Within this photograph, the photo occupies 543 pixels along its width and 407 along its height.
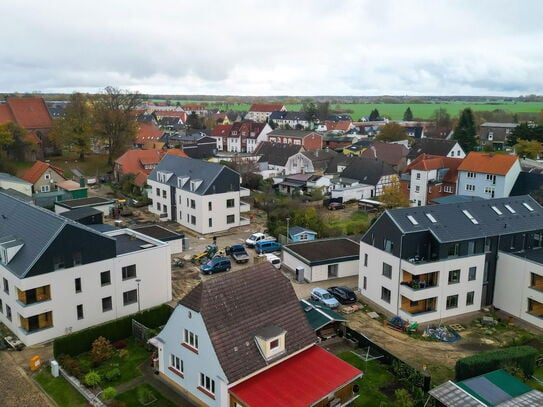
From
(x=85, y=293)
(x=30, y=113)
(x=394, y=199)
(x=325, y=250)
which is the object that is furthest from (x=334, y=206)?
(x=30, y=113)

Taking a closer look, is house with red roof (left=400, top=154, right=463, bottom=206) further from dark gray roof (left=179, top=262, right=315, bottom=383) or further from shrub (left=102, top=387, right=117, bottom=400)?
shrub (left=102, top=387, right=117, bottom=400)

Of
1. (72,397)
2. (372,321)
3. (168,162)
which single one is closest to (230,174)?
(168,162)

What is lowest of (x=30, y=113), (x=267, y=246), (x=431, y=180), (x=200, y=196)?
(x=267, y=246)

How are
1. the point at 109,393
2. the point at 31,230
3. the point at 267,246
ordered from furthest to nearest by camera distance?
the point at 267,246 < the point at 31,230 < the point at 109,393

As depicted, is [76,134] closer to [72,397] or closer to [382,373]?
[72,397]

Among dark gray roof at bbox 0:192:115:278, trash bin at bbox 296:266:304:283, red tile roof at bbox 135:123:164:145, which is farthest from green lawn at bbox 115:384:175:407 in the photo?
red tile roof at bbox 135:123:164:145

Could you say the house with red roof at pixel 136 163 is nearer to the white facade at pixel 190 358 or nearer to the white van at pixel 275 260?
the white van at pixel 275 260

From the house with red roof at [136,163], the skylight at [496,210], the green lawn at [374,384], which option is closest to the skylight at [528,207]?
the skylight at [496,210]

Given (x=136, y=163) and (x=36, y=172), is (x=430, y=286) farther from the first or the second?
(x=36, y=172)
